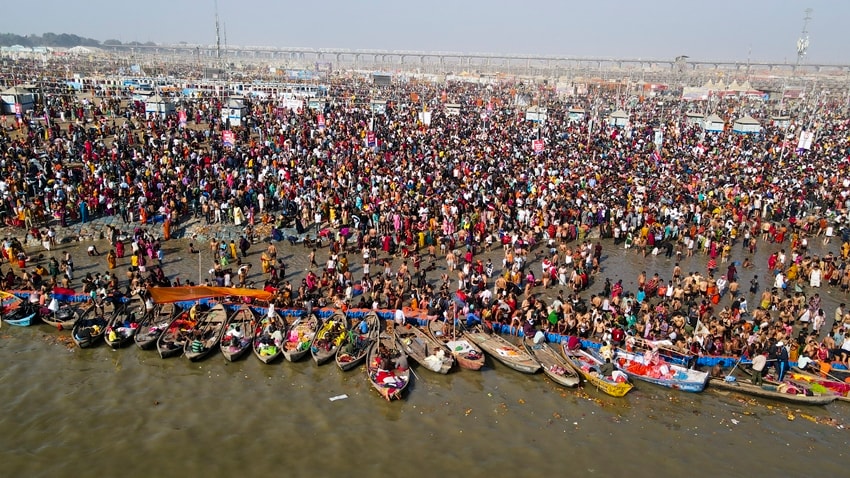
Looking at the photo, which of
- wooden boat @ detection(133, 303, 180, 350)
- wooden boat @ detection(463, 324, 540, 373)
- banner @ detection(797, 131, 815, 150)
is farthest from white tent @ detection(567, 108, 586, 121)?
wooden boat @ detection(133, 303, 180, 350)

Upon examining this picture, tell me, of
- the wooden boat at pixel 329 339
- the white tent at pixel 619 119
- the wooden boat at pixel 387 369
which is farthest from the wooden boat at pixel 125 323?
the white tent at pixel 619 119

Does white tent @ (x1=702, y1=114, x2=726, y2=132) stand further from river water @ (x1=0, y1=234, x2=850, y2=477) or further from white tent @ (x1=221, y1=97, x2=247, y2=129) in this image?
river water @ (x1=0, y1=234, x2=850, y2=477)

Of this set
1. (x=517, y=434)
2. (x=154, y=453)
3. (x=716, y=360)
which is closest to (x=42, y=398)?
(x=154, y=453)

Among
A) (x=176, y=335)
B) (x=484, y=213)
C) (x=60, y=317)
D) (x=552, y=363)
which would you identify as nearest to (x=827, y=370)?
(x=552, y=363)

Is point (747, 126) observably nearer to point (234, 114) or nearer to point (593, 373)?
point (593, 373)

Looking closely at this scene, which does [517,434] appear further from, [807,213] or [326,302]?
[807,213]

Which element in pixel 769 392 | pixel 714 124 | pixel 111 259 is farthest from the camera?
pixel 714 124
